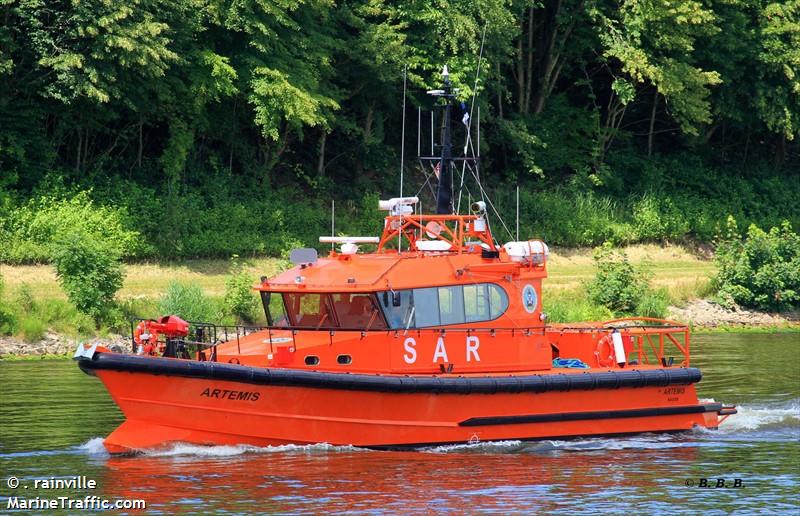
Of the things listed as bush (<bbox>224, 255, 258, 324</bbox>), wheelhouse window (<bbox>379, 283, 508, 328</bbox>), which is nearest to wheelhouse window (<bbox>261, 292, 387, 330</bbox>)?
wheelhouse window (<bbox>379, 283, 508, 328</bbox>)

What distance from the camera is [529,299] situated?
20.1 meters

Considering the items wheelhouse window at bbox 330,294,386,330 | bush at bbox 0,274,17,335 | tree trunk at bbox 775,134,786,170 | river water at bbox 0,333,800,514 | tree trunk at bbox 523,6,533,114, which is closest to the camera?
river water at bbox 0,333,800,514

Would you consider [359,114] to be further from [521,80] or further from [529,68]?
[529,68]

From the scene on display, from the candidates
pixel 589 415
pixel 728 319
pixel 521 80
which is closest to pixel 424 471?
pixel 589 415

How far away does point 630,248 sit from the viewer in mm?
42750

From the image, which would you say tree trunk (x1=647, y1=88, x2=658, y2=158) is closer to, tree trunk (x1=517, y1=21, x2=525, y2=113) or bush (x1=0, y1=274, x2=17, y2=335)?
tree trunk (x1=517, y1=21, x2=525, y2=113)

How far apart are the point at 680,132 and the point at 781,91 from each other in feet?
15.7

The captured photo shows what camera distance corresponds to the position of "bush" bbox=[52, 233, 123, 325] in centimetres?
2977

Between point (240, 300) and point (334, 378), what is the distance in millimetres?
13441

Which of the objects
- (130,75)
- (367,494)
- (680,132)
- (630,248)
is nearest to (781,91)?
(680,132)

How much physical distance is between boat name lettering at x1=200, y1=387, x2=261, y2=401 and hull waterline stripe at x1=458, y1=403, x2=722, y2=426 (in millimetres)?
2955

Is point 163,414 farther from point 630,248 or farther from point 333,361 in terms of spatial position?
point 630,248

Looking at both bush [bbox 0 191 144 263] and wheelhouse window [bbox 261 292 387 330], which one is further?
bush [bbox 0 191 144 263]

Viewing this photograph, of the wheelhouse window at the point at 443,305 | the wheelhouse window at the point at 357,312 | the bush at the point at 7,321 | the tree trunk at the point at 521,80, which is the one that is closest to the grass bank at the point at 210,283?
the bush at the point at 7,321
